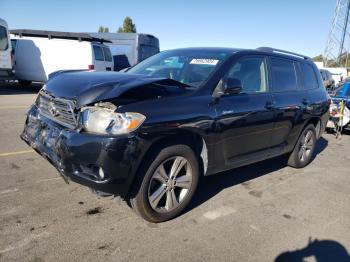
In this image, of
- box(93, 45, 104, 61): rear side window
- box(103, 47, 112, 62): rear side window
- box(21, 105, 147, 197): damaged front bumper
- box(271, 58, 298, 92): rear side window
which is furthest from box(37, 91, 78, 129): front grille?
box(103, 47, 112, 62): rear side window

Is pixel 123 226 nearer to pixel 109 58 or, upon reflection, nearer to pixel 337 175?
pixel 337 175

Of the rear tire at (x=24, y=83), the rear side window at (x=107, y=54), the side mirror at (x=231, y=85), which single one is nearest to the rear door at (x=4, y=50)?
the rear tire at (x=24, y=83)

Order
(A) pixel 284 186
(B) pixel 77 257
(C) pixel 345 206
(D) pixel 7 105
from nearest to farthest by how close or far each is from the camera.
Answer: (B) pixel 77 257 < (C) pixel 345 206 < (A) pixel 284 186 < (D) pixel 7 105

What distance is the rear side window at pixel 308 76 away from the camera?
6.11 m

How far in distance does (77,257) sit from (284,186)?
10.7 ft

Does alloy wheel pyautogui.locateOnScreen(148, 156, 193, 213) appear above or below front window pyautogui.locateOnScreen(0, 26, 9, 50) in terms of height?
below

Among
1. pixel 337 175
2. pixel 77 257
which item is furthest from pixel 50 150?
pixel 337 175

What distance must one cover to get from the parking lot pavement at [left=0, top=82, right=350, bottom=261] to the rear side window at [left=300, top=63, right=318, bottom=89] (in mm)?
1689

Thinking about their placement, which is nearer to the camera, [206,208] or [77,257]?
[77,257]

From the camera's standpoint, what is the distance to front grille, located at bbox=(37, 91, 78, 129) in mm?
3492

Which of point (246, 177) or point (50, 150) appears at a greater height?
point (50, 150)

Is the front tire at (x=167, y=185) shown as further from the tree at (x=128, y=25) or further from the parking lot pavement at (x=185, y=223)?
the tree at (x=128, y=25)

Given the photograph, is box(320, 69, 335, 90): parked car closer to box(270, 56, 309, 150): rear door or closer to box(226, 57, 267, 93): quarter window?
box(270, 56, 309, 150): rear door

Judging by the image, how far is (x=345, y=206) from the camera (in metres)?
4.72
